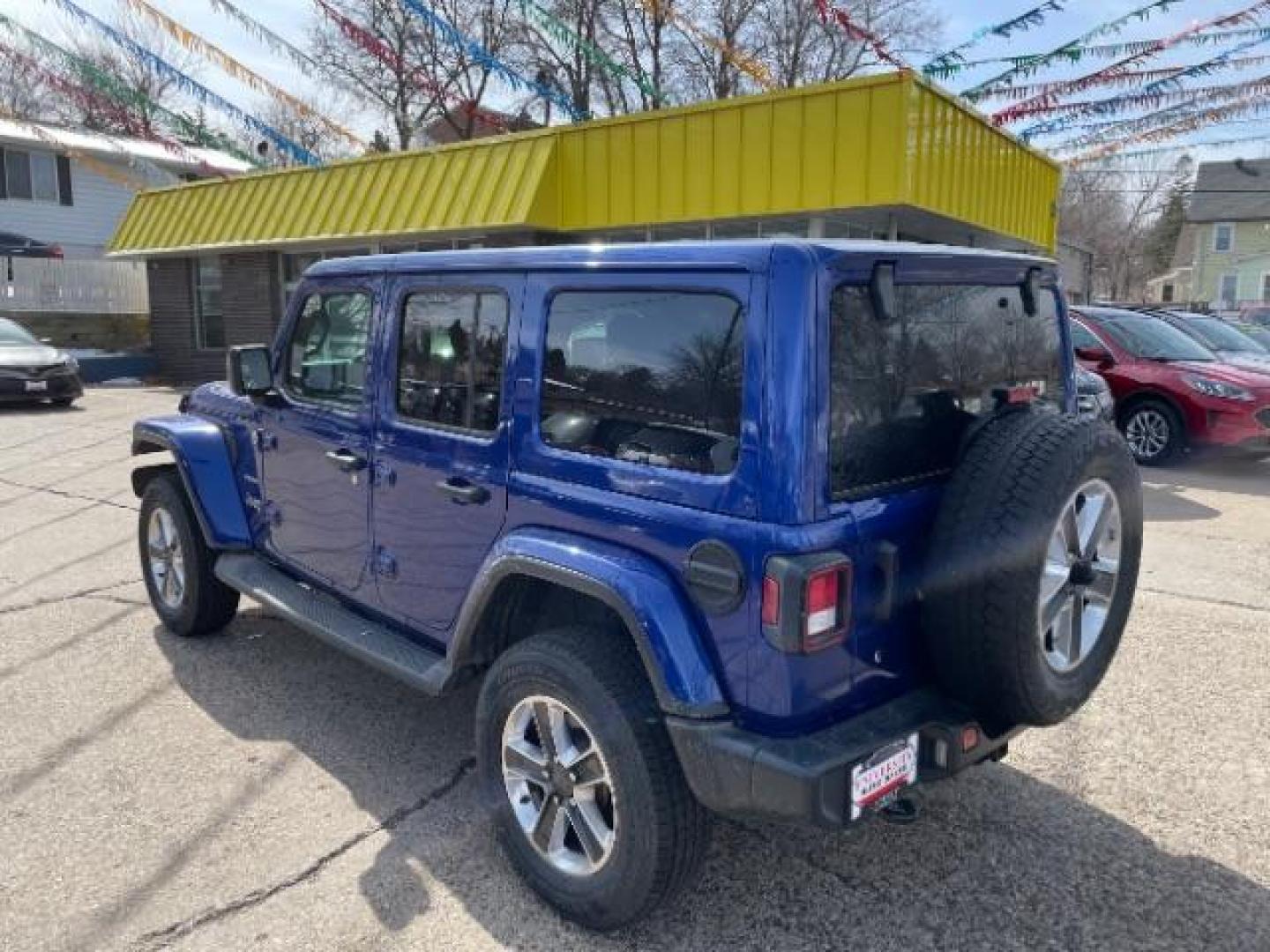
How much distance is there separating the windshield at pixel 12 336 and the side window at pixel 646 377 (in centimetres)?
1495

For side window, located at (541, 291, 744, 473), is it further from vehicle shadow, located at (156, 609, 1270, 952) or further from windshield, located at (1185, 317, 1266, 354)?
windshield, located at (1185, 317, 1266, 354)

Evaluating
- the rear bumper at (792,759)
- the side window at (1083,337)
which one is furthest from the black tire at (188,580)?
the side window at (1083,337)

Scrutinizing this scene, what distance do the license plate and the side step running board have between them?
52.9 inches

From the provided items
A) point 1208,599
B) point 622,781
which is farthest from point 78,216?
point 622,781

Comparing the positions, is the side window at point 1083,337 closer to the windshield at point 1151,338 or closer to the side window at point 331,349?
the windshield at point 1151,338

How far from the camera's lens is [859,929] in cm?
263

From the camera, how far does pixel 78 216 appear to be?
27.2 meters

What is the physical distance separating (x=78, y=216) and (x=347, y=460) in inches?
1130

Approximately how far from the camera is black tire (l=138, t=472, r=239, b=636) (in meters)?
4.53

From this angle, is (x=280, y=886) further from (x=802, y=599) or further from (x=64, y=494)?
(x=64, y=494)

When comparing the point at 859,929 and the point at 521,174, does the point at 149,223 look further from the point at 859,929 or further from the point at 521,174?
the point at 859,929

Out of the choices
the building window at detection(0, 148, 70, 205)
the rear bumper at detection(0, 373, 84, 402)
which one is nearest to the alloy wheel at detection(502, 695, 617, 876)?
the rear bumper at detection(0, 373, 84, 402)

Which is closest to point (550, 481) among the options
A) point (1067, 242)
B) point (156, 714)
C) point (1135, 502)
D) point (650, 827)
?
point (650, 827)

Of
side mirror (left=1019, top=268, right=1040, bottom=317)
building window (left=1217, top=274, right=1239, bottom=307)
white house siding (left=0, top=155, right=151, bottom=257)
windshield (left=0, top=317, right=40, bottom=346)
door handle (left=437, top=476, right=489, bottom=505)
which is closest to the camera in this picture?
door handle (left=437, top=476, right=489, bottom=505)
